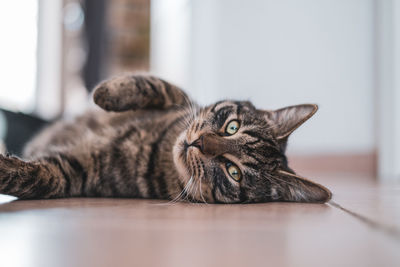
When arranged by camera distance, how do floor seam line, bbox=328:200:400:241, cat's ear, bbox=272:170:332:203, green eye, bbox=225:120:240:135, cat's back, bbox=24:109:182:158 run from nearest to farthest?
floor seam line, bbox=328:200:400:241 < cat's ear, bbox=272:170:332:203 < green eye, bbox=225:120:240:135 < cat's back, bbox=24:109:182:158

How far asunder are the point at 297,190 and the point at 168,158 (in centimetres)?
44

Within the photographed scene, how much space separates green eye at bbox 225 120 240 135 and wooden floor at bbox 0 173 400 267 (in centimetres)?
28

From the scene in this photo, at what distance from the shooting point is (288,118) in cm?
117

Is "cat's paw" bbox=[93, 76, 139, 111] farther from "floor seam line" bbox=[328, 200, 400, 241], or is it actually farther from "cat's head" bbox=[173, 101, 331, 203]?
"floor seam line" bbox=[328, 200, 400, 241]

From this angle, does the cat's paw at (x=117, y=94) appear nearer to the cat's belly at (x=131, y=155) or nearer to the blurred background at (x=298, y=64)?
the cat's belly at (x=131, y=155)

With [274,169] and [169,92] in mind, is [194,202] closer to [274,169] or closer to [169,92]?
[274,169]

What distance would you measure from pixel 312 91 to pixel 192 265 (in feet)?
8.36

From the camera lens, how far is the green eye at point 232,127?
1136mm

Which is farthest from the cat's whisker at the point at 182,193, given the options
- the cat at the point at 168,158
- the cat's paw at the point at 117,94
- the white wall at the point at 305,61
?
the white wall at the point at 305,61

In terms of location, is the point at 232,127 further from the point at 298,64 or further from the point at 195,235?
the point at 298,64

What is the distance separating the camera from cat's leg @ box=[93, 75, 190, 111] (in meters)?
1.21

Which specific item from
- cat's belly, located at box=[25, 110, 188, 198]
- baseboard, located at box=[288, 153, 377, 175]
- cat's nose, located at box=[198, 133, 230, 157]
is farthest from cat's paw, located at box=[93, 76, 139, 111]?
baseboard, located at box=[288, 153, 377, 175]

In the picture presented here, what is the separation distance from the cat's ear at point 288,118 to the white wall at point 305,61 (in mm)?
1715

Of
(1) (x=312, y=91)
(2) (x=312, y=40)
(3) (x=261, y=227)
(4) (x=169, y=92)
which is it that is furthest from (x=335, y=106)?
(3) (x=261, y=227)
